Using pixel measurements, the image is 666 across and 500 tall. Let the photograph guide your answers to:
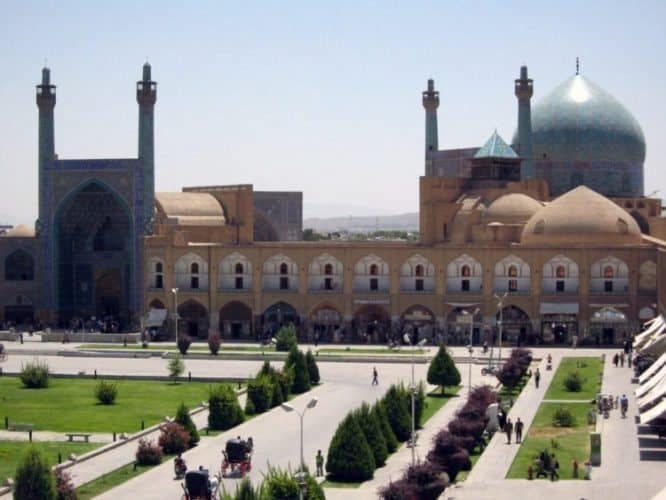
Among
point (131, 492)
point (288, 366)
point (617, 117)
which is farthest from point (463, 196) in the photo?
point (131, 492)

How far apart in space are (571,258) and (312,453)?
101ft

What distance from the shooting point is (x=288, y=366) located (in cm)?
4603

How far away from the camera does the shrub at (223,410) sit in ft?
125

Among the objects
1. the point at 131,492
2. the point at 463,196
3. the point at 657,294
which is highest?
the point at 463,196

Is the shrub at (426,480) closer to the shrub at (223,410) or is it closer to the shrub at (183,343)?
the shrub at (223,410)

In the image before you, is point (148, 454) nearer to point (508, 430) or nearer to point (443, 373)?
point (508, 430)

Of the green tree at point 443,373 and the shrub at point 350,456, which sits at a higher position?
the green tree at point 443,373

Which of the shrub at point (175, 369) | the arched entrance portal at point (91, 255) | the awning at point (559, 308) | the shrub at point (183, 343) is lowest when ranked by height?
the shrub at point (175, 369)

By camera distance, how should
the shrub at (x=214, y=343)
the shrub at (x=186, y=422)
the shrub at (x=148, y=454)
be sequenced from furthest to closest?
the shrub at (x=214, y=343)
the shrub at (x=186, y=422)
the shrub at (x=148, y=454)

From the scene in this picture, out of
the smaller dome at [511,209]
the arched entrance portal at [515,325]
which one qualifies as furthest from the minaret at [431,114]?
the arched entrance portal at [515,325]

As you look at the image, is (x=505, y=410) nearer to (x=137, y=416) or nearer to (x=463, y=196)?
(x=137, y=416)

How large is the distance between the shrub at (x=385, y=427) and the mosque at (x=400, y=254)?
23155mm

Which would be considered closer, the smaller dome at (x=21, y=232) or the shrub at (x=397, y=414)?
the shrub at (x=397, y=414)

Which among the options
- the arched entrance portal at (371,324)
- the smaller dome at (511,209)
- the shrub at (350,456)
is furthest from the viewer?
the smaller dome at (511,209)
